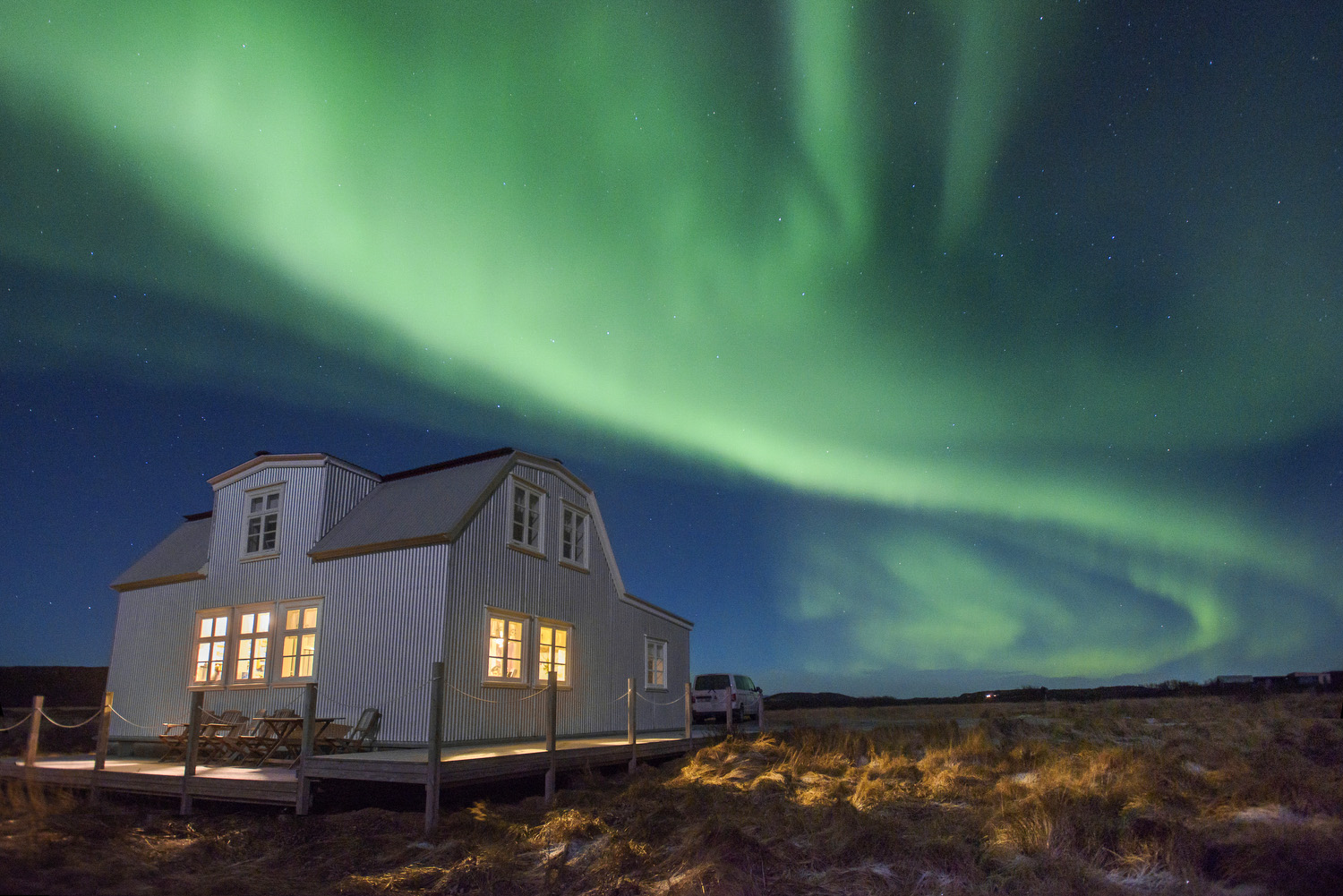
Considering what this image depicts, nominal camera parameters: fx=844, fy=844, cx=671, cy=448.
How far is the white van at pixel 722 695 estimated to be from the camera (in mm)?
24430

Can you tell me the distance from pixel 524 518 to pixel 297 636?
471cm

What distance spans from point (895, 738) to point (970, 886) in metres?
10.2

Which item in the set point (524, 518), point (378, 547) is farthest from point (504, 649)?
point (378, 547)

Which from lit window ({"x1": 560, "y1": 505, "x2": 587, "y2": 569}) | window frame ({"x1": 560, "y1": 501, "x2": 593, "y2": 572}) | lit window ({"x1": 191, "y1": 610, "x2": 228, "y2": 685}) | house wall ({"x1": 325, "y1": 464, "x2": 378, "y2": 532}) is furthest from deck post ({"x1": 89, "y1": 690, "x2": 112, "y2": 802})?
lit window ({"x1": 560, "y1": 505, "x2": 587, "y2": 569})

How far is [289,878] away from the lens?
28.7ft

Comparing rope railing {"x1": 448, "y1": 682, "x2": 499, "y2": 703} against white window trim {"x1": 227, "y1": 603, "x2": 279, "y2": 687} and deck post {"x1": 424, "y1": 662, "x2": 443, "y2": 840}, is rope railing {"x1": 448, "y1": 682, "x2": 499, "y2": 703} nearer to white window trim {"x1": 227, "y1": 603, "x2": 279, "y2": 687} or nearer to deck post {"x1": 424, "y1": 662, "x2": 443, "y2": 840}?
deck post {"x1": 424, "y1": 662, "x2": 443, "y2": 840}

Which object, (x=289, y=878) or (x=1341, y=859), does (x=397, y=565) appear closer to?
(x=289, y=878)

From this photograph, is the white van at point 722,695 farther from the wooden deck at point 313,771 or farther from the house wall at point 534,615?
the wooden deck at point 313,771

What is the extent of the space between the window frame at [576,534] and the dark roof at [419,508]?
243 cm

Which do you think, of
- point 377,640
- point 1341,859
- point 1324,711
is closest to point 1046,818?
point 1341,859

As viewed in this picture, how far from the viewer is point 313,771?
10758 millimetres

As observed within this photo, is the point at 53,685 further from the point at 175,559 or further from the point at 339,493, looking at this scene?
the point at 339,493

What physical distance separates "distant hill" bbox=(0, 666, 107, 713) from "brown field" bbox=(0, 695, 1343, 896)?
140 ft

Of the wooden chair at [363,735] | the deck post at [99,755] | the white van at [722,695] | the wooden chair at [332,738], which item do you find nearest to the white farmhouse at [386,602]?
the wooden chair at [363,735]
